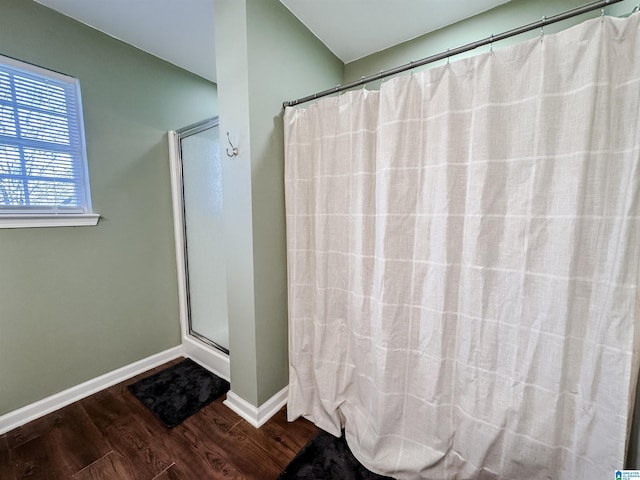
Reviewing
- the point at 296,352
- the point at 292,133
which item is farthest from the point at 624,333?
the point at 292,133

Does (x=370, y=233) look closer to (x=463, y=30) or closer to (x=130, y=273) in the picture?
(x=463, y=30)

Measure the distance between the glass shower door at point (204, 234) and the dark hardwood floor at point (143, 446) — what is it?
0.56 metres

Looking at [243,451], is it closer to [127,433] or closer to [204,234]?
[127,433]

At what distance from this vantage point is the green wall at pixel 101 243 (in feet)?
4.50

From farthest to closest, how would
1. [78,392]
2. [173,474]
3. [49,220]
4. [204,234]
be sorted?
1. [204,234]
2. [78,392]
3. [49,220]
4. [173,474]

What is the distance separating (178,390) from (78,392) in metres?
0.62

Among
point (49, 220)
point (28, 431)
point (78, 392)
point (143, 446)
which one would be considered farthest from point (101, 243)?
point (143, 446)

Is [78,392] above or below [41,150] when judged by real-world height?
below

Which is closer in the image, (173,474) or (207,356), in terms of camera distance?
(173,474)

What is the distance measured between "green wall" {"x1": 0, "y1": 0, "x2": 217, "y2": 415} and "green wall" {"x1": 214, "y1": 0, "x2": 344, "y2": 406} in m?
0.93

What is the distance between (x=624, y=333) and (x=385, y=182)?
93 cm

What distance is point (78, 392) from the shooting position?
62.4 inches

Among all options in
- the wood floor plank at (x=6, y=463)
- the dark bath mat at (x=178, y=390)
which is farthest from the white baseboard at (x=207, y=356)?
the wood floor plank at (x=6, y=463)

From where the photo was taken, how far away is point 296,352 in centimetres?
144
